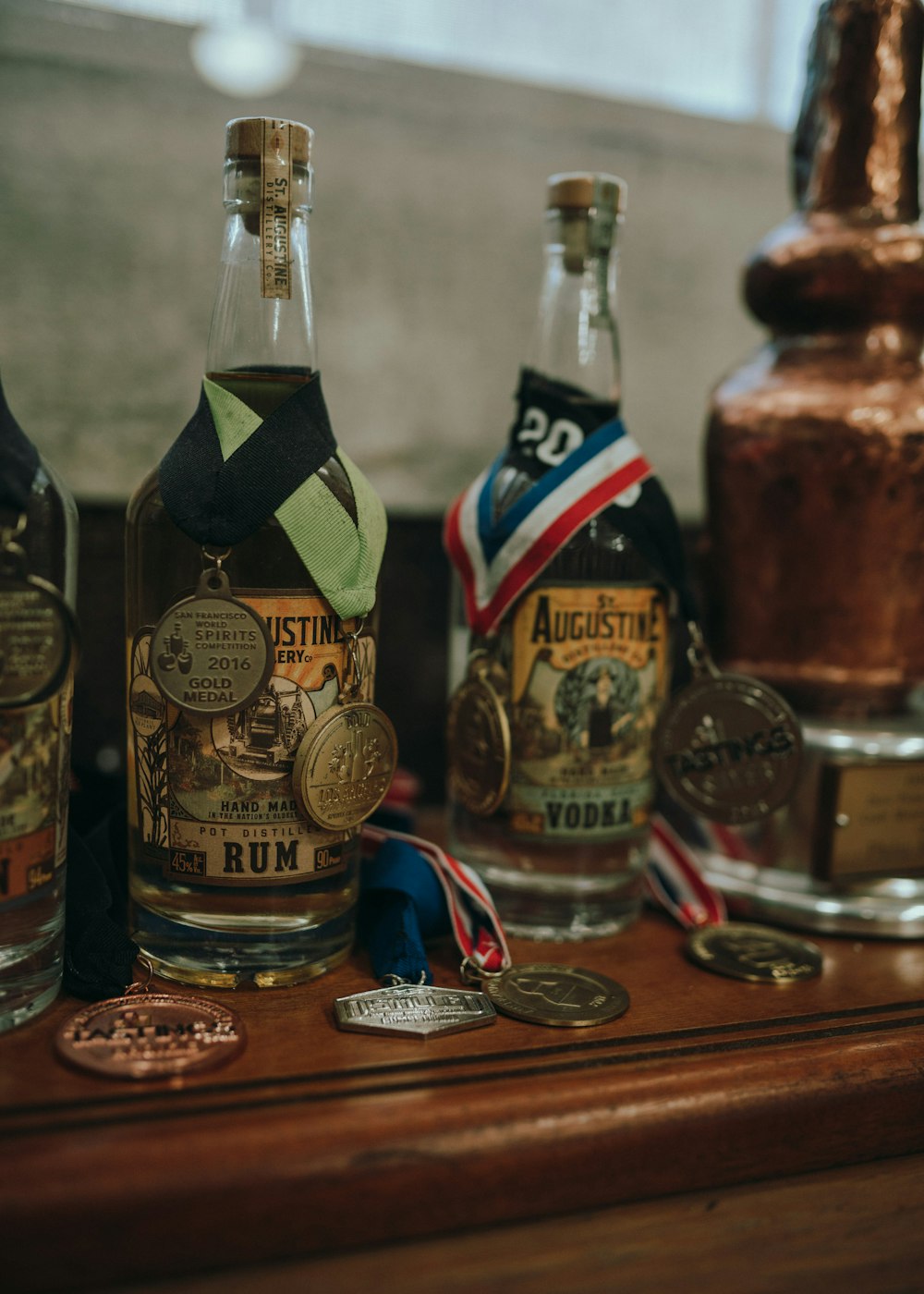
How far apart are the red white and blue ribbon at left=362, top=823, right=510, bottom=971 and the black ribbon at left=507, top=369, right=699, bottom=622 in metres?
0.20

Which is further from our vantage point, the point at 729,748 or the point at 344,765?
the point at 729,748

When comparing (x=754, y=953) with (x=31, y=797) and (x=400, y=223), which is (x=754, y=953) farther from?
(x=400, y=223)

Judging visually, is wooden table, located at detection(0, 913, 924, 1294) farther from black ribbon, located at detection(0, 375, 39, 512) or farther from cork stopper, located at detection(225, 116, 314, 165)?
cork stopper, located at detection(225, 116, 314, 165)

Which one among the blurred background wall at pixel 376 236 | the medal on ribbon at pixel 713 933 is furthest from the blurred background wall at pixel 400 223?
the medal on ribbon at pixel 713 933

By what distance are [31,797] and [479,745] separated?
0.80ft

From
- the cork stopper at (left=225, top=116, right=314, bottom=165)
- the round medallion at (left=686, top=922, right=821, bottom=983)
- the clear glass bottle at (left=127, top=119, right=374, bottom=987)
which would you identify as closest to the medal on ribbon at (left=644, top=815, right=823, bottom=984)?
the round medallion at (left=686, top=922, right=821, bottom=983)

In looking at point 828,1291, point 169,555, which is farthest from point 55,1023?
point 828,1291

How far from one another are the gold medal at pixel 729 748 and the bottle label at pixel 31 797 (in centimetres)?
34

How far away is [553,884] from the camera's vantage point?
625 millimetres

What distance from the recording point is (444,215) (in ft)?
2.86

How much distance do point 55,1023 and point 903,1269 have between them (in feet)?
1.25

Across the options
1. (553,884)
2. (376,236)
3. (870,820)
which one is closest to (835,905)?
(870,820)

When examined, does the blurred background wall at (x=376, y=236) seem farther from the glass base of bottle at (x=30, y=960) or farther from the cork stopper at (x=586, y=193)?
the glass base of bottle at (x=30, y=960)

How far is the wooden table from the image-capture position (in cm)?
37
